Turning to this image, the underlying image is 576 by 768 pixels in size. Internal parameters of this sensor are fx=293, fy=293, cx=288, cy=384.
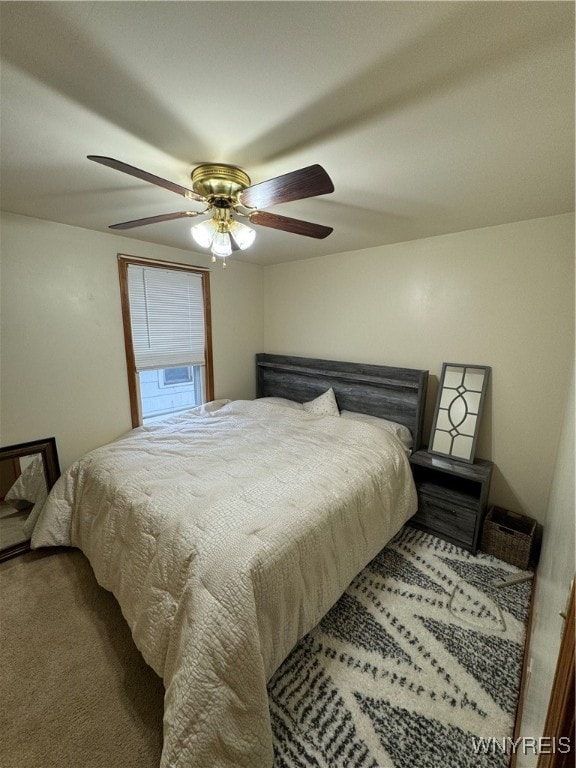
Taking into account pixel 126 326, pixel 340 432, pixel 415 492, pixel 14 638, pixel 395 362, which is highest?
pixel 126 326

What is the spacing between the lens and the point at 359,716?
4.25 feet

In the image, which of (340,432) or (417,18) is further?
(340,432)

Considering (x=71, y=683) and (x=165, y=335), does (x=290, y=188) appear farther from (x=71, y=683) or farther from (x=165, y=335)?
(x=71, y=683)

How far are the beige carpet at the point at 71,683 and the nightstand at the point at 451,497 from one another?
2.09 metres

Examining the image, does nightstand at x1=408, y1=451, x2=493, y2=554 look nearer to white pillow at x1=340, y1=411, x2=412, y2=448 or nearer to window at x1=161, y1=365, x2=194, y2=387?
white pillow at x1=340, y1=411, x2=412, y2=448

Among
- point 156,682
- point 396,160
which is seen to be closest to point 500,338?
point 396,160

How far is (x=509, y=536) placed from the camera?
2.11m

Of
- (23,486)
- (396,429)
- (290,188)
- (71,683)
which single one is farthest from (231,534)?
(23,486)

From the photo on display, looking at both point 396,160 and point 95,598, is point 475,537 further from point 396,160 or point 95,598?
point 95,598

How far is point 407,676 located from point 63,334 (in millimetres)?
3205

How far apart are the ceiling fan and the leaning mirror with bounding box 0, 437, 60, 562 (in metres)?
1.92

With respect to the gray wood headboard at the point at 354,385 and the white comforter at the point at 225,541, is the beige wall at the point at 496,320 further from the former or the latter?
the white comforter at the point at 225,541

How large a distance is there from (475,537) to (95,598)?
2.67 meters

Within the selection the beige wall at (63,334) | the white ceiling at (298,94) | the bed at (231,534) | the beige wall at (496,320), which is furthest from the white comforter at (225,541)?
the white ceiling at (298,94)
